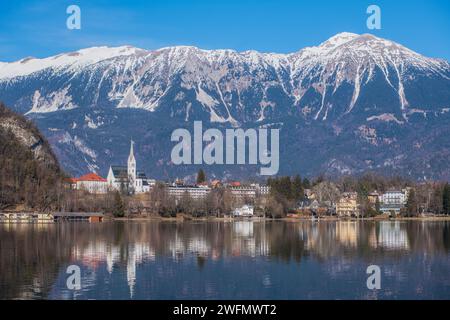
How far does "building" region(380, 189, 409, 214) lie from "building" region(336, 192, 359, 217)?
5.22 meters

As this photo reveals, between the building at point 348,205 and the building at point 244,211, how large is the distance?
48.5 feet

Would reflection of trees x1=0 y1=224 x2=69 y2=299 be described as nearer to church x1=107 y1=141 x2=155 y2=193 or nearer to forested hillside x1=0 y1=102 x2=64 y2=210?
forested hillside x1=0 y1=102 x2=64 y2=210

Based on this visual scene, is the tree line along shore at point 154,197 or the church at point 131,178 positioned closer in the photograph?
the tree line along shore at point 154,197

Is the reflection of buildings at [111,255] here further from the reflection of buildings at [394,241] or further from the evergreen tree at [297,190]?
the evergreen tree at [297,190]

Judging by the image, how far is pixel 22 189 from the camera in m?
121

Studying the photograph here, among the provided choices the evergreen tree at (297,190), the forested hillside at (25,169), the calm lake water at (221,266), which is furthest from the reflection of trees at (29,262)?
the evergreen tree at (297,190)

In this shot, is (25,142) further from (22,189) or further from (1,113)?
(22,189)

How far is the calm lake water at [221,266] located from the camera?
38688 mm

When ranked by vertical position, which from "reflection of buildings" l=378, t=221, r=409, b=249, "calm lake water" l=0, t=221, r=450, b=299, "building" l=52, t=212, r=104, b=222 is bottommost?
"calm lake water" l=0, t=221, r=450, b=299

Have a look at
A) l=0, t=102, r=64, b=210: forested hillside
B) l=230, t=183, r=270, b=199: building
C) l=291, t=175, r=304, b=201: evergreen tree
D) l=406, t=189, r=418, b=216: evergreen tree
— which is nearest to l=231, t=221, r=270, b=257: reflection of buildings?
l=0, t=102, r=64, b=210: forested hillside

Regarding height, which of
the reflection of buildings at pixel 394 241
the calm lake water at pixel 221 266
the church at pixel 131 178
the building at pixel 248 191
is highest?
→ the church at pixel 131 178

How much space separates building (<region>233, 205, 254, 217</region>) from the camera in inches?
5477

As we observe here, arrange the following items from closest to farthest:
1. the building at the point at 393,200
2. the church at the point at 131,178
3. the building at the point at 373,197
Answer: the building at the point at 373,197, the building at the point at 393,200, the church at the point at 131,178
